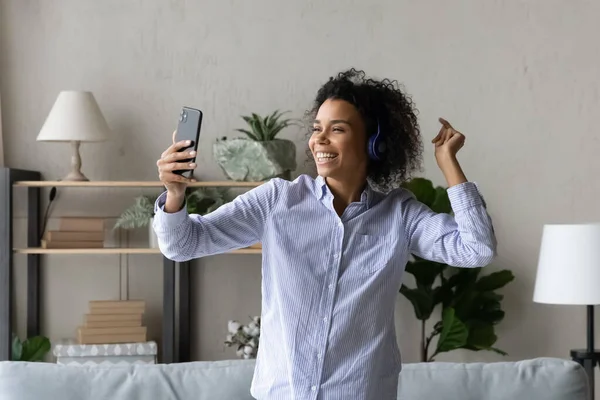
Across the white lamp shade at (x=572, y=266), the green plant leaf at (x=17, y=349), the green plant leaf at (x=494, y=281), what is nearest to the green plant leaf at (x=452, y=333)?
the green plant leaf at (x=494, y=281)

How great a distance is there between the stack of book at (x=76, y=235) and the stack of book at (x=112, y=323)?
8.9 inches

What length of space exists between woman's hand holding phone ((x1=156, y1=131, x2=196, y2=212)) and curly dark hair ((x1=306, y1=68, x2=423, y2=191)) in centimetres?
37

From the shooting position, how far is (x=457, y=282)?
139 inches

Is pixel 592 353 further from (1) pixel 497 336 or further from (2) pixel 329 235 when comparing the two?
(2) pixel 329 235

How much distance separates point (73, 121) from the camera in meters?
3.38

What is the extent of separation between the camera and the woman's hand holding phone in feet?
4.93

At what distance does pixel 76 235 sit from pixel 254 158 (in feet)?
2.42

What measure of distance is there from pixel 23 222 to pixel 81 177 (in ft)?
1.30

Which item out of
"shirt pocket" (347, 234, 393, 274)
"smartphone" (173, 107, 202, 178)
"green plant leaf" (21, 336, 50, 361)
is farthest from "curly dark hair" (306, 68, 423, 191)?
"green plant leaf" (21, 336, 50, 361)

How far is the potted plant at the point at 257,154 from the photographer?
337cm

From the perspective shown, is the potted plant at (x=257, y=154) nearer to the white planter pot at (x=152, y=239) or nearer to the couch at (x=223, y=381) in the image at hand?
the white planter pot at (x=152, y=239)

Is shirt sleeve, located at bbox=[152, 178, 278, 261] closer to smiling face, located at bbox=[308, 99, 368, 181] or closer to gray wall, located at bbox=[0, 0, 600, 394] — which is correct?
smiling face, located at bbox=[308, 99, 368, 181]

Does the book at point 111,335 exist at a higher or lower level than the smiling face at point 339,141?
lower

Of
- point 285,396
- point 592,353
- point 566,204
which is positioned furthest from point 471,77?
point 285,396
